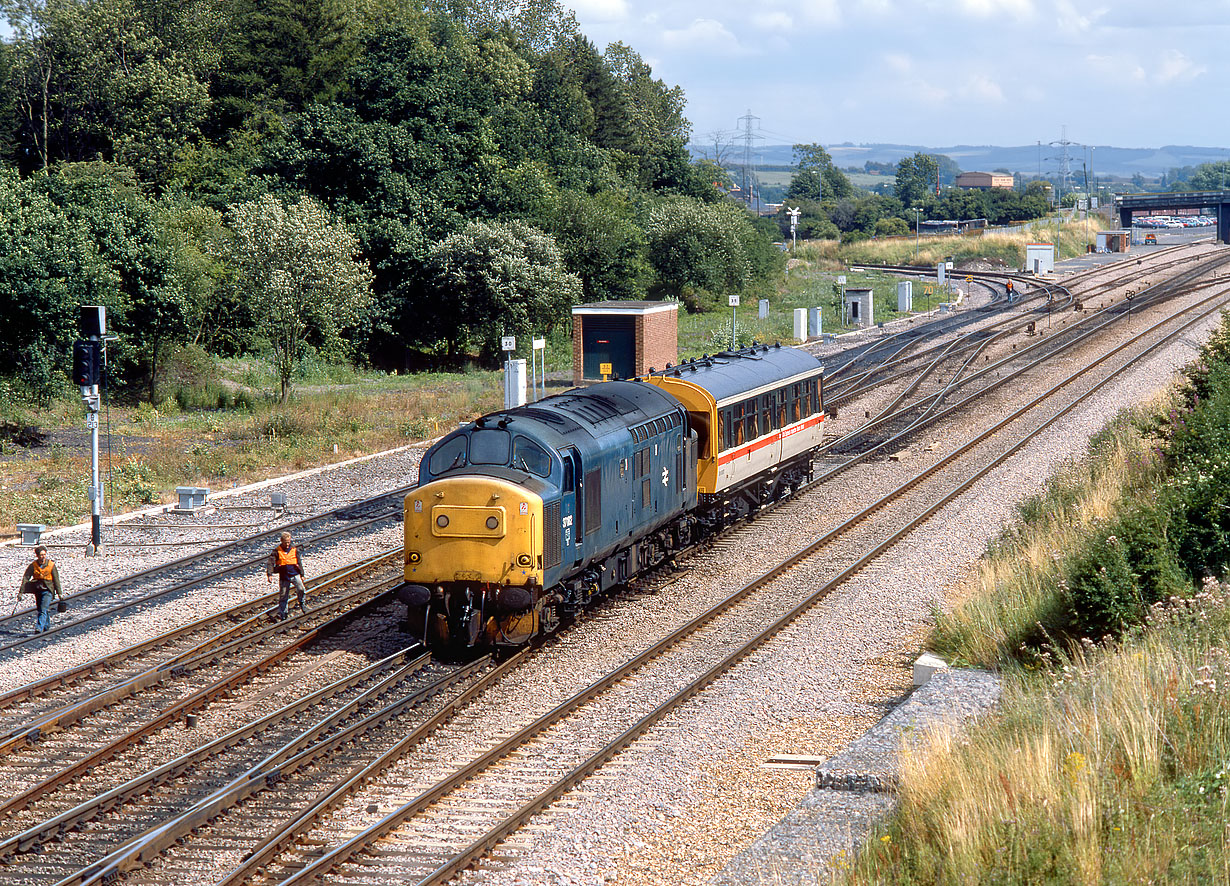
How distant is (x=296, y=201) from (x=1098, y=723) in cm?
4716

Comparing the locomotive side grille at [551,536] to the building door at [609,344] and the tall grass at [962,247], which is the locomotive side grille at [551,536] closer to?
the building door at [609,344]

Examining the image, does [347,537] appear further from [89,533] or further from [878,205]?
[878,205]

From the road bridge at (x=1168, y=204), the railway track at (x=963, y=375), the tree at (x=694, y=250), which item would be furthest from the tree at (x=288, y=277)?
the road bridge at (x=1168, y=204)

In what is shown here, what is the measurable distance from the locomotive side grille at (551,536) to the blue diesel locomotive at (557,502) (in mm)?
33

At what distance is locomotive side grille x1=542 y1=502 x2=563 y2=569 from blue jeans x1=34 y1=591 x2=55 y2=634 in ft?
25.2

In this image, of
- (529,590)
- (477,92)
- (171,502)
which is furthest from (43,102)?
(529,590)

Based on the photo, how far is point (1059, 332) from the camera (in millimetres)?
50844

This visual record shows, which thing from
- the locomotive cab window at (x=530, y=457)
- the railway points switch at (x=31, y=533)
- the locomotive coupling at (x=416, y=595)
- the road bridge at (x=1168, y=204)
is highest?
the road bridge at (x=1168, y=204)

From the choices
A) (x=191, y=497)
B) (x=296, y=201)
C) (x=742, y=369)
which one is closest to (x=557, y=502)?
(x=742, y=369)

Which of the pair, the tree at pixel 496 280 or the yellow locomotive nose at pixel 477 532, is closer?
the yellow locomotive nose at pixel 477 532

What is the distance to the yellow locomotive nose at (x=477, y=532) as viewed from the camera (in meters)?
15.5

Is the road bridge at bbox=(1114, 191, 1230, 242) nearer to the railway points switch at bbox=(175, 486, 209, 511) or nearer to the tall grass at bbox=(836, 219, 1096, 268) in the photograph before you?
the tall grass at bbox=(836, 219, 1096, 268)

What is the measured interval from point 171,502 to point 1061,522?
1901cm

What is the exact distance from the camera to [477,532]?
15656mm
